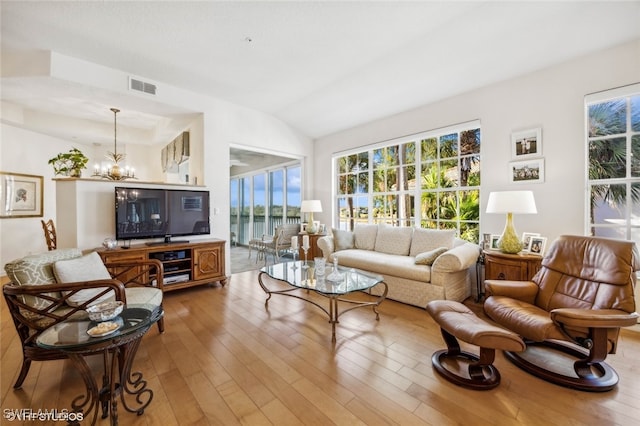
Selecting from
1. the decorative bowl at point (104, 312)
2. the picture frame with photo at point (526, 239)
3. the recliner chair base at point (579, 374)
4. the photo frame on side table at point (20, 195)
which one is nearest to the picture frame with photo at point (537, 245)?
the picture frame with photo at point (526, 239)

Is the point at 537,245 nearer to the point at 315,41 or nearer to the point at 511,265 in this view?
the point at 511,265

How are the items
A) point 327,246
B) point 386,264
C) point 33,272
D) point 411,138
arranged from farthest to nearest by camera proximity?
point 327,246
point 411,138
point 386,264
point 33,272

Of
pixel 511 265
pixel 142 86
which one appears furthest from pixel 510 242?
pixel 142 86

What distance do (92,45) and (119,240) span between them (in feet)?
7.79

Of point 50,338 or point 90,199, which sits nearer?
point 50,338

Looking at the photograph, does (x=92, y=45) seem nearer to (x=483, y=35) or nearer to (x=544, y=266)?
(x=483, y=35)

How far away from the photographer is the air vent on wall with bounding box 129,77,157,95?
360cm

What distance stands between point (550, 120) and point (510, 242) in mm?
1502

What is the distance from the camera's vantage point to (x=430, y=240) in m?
3.72

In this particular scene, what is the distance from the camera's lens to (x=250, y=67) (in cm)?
356

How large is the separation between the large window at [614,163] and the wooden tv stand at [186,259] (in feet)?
15.6

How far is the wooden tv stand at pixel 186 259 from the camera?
3.43 meters

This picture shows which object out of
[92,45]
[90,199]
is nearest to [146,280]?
[90,199]

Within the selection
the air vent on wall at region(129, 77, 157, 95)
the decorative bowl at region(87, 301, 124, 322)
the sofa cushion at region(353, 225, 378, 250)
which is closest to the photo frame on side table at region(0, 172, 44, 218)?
the air vent on wall at region(129, 77, 157, 95)
